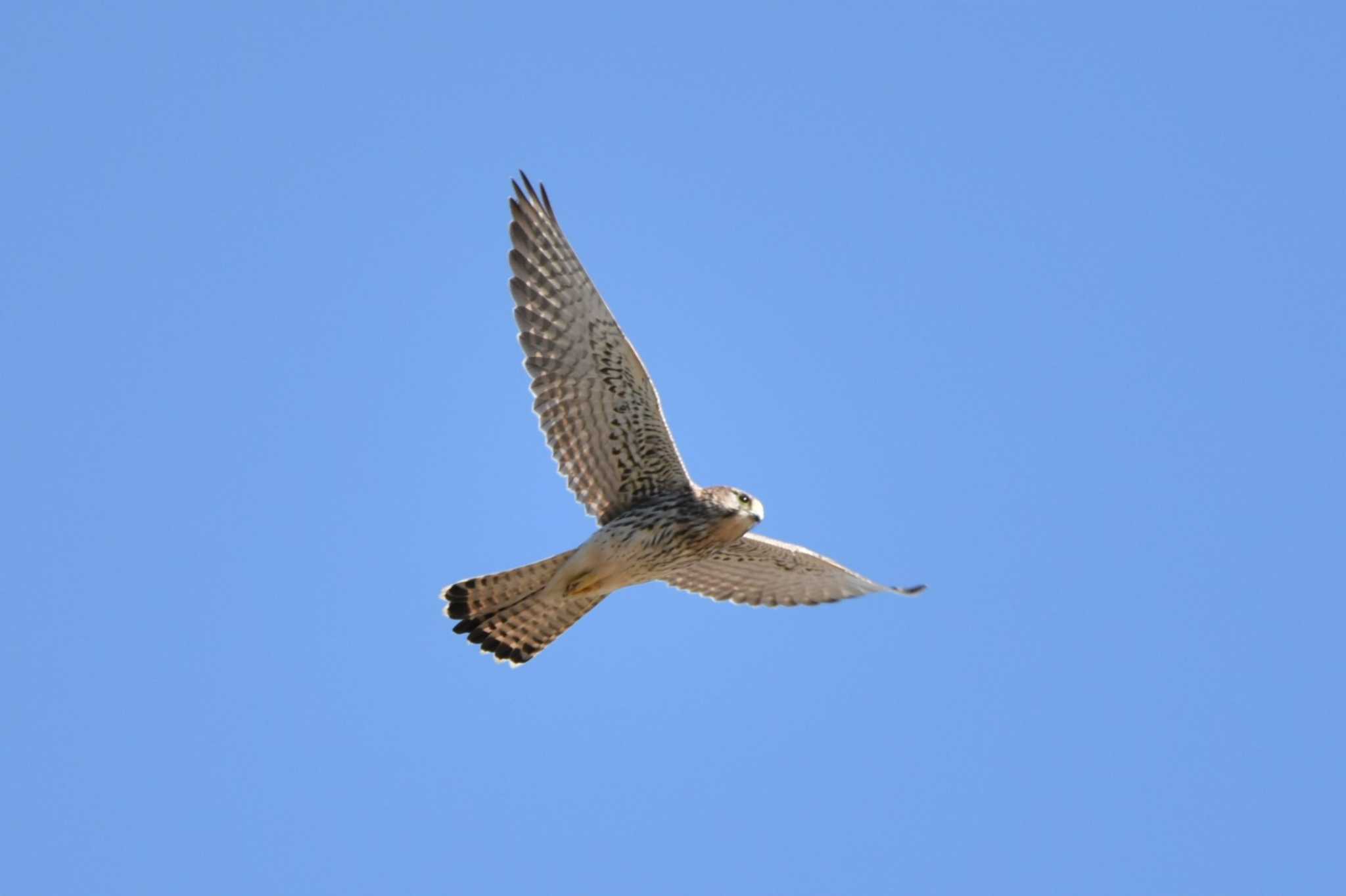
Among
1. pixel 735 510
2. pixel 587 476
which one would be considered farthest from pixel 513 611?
pixel 735 510

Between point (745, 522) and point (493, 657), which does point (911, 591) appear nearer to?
point (745, 522)

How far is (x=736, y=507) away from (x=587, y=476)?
3.55 ft

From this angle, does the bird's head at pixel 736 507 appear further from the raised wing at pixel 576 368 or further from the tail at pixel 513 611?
the tail at pixel 513 611

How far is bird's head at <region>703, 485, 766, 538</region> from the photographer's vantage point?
11336 millimetres

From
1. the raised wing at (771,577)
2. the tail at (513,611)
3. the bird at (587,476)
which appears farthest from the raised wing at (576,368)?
the raised wing at (771,577)

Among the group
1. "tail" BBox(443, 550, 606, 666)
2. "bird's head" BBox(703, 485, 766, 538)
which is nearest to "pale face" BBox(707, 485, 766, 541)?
"bird's head" BBox(703, 485, 766, 538)

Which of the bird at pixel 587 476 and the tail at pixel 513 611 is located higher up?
the bird at pixel 587 476

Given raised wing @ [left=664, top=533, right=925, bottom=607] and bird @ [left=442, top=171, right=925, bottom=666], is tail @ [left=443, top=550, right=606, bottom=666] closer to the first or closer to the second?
bird @ [left=442, top=171, right=925, bottom=666]

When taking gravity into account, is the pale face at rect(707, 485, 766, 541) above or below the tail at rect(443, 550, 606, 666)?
above

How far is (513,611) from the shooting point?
11930 mm

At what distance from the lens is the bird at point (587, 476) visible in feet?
36.7

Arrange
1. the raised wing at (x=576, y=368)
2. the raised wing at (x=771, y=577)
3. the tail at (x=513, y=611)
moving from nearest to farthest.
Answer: the raised wing at (x=576, y=368) → the tail at (x=513, y=611) → the raised wing at (x=771, y=577)

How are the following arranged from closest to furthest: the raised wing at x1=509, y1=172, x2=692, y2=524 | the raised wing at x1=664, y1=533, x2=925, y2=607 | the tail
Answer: the raised wing at x1=509, y1=172, x2=692, y2=524, the tail, the raised wing at x1=664, y1=533, x2=925, y2=607

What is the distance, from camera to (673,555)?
1158cm
